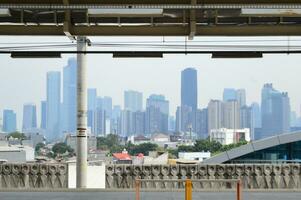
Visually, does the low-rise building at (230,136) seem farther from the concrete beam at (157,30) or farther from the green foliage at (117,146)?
the concrete beam at (157,30)

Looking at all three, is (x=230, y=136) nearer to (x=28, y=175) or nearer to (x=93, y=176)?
(x=93, y=176)

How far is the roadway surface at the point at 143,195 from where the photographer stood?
65.2 feet

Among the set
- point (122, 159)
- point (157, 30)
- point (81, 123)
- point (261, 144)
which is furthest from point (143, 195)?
point (122, 159)

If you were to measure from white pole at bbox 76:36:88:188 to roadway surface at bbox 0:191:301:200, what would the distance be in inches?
36.2

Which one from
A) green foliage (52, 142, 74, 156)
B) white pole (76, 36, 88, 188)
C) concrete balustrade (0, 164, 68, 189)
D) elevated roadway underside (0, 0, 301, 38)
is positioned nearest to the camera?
elevated roadway underside (0, 0, 301, 38)

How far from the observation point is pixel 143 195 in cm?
2081

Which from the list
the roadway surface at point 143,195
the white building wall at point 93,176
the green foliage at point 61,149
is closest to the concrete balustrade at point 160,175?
the white building wall at point 93,176

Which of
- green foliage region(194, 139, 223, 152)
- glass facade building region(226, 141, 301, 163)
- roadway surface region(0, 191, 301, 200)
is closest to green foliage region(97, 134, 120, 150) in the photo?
green foliage region(194, 139, 223, 152)

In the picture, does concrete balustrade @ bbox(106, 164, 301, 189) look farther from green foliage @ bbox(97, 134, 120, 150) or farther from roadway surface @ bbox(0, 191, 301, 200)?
green foliage @ bbox(97, 134, 120, 150)

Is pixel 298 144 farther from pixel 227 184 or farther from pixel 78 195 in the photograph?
pixel 78 195

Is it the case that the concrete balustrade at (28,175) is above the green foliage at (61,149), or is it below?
above

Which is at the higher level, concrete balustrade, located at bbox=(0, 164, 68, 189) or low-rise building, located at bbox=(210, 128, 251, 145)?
concrete balustrade, located at bbox=(0, 164, 68, 189)

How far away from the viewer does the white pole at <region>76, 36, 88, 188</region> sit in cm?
2241

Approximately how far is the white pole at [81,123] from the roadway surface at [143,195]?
920 millimetres
